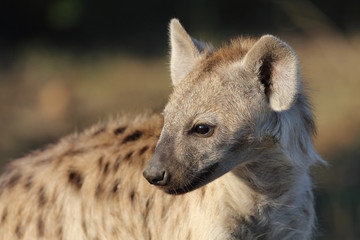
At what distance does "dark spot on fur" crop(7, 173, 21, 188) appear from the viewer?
3.43m

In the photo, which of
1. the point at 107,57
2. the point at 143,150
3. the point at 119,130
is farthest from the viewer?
the point at 107,57

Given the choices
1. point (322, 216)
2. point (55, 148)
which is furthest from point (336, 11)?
point (55, 148)

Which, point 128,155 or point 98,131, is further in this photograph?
point 98,131

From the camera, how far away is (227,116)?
2.75 m

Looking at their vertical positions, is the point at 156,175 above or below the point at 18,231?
below

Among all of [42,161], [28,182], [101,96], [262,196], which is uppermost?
[101,96]

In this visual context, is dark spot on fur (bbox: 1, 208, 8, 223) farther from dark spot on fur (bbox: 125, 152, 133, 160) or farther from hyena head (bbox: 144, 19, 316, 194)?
hyena head (bbox: 144, 19, 316, 194)

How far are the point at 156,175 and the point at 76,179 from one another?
31.5 inches

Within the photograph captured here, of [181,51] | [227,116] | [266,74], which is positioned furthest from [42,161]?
[266,74]

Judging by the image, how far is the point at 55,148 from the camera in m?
3.55

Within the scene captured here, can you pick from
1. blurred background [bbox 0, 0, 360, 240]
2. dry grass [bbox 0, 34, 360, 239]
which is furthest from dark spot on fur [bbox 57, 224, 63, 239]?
blurred background [bbox 0, 0, 360, 240]

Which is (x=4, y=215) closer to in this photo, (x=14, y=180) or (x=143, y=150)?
(x=14, y=180)

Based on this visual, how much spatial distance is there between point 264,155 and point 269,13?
6.47 meters

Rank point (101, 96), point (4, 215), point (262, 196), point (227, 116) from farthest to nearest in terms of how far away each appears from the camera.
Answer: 1. point (101, 96)
2. point (4, 215)
3. point (262, 196)
4. point (227, 116)
